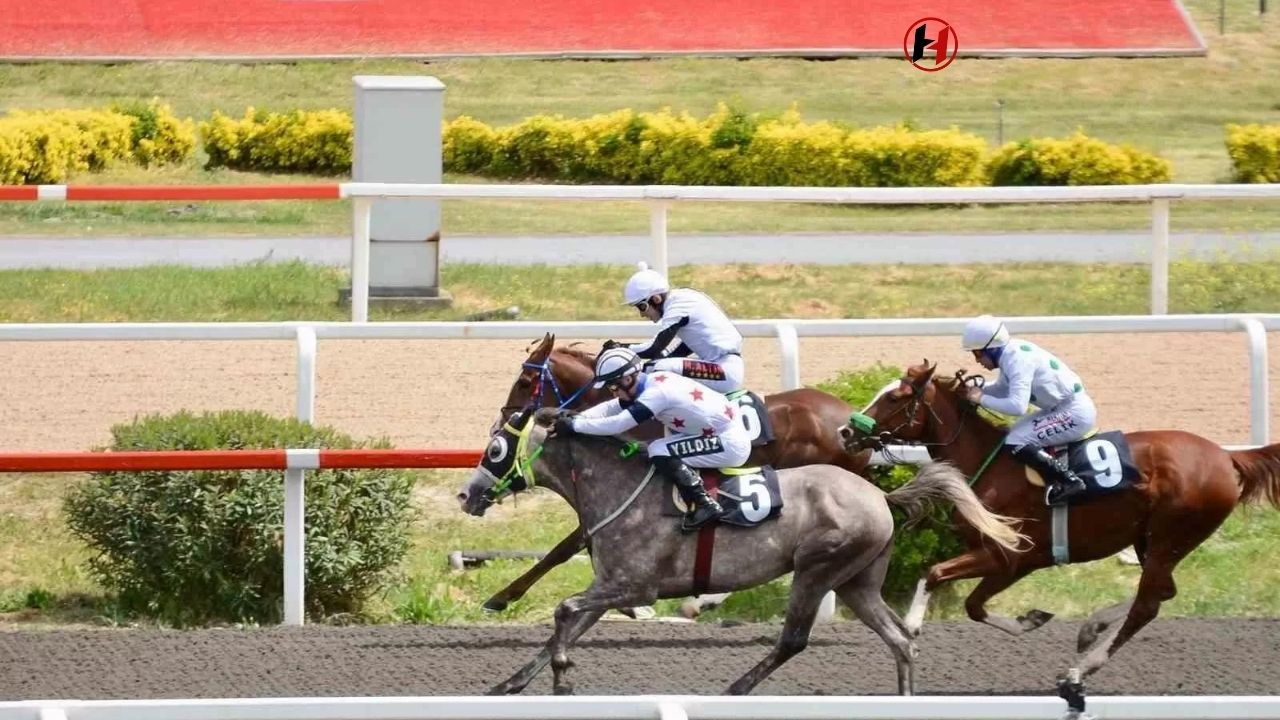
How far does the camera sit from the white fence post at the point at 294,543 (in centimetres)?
806

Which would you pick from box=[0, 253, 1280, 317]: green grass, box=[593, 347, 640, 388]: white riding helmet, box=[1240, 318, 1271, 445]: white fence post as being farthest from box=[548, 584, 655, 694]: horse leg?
box=[0, 253, 1280, 317]: green grass

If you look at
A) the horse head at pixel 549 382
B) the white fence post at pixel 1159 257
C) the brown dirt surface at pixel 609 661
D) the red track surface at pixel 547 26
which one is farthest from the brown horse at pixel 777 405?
the red track surface at pixel 547 26

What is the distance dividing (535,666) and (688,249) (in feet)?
28.7

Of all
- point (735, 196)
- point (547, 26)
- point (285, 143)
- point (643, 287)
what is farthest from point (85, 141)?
point (643, 287)

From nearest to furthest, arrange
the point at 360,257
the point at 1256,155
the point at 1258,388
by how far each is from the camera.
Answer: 1. the point at 1258,388
2. the point at 360,257
3. the point at 1256,155

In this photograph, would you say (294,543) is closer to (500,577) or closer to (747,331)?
(500,577)

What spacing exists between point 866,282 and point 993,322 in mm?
6442

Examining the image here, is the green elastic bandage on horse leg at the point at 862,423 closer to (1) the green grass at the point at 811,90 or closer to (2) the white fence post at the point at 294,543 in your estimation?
(2) the white fence post at the point at 294,543

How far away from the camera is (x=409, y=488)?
8883 millimetres

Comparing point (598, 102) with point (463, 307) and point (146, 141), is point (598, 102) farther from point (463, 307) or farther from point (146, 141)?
point (463, 307)

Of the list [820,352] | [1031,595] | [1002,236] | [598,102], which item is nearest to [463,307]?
[820,352]

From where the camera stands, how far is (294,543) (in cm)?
809

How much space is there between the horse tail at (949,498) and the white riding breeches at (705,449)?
583mm

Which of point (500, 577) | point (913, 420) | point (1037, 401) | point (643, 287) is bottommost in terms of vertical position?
point (500, 577)
